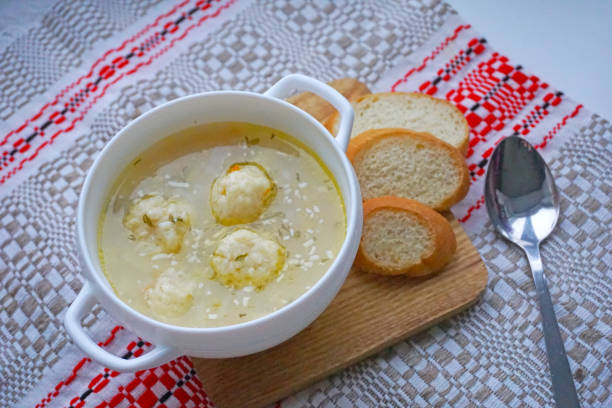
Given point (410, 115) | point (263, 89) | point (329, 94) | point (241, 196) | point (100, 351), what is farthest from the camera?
point (263, 89)

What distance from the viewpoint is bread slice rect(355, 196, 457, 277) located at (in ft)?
6.01

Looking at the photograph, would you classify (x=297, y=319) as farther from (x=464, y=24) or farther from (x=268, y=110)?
(x=464, y=24)

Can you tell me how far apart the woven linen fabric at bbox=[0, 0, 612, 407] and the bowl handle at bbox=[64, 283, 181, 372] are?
1.29 feet

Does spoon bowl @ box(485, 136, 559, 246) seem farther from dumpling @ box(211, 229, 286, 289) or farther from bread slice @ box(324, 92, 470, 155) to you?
dumpling @ box(211, 229, 286, 289)

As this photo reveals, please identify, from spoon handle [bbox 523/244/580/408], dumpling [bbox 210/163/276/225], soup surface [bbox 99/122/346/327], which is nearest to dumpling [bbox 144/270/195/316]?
soup surface [bbox 99/122/346/327]

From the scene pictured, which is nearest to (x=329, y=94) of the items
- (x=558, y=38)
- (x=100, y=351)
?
(x=100, y=351)

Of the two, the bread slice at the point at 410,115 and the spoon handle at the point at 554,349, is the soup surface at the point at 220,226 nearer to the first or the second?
the bread slice at the point at 410,115

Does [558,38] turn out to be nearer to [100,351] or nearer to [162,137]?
[162,137]

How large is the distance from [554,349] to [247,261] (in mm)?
913

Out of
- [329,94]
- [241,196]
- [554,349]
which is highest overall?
[329,94]

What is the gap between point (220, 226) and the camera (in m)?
1.62

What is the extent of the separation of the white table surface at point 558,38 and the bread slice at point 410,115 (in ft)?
1.51

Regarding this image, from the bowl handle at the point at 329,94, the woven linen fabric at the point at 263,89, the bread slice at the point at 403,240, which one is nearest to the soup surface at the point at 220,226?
the bowl handle at the point at 329,94

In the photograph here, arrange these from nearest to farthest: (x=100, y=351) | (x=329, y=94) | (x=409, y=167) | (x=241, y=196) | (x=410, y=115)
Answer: (x=100, y=351), (x=241, y=196), (x=329, y=94), (x=409, y=167), (x=410, y=115)
